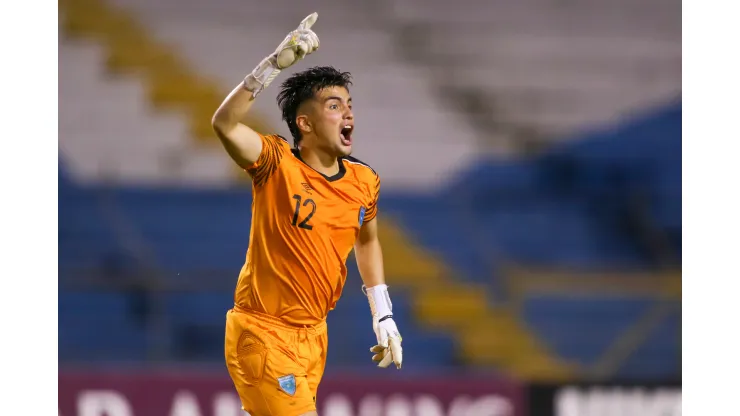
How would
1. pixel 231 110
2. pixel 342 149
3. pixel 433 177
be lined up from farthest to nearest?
pixel 433 177 → pixel 342 149 → pixel 231 110

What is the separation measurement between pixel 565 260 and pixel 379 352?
2.21m

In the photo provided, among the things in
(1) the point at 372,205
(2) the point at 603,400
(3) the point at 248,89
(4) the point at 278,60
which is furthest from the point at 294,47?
(2) the point at 603,400

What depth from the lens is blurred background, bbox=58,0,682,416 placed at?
5875mm

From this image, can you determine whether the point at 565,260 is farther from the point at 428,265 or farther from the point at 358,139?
the point at 358,139

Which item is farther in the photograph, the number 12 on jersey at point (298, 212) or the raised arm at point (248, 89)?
the number 12 on jersey at point (298, 212)

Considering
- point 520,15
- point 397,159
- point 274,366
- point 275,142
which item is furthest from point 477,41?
point 274,366

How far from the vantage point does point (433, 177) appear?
5.99 m

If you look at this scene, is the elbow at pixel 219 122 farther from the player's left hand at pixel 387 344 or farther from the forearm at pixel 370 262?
the player's left hand at pixel 387 344

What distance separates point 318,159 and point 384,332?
0.81 meters

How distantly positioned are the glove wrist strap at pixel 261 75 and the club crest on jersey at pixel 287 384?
1.06m

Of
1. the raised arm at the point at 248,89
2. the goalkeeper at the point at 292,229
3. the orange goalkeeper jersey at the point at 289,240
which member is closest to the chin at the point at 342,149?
the goalkeeper at the point at 292,229

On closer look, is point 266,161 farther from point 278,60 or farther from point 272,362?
point 272,362

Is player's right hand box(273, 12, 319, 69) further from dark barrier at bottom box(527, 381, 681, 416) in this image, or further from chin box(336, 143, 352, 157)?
dark barrier at bottom box(527, 381, 681, 416)

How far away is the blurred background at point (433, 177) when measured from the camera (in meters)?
5.88
